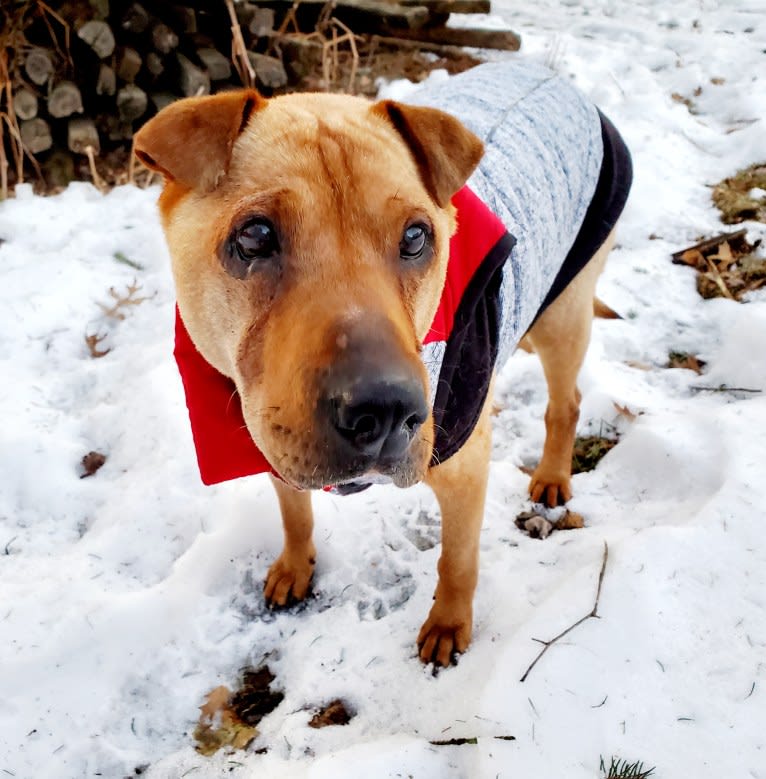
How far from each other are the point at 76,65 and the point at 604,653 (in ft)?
16.5

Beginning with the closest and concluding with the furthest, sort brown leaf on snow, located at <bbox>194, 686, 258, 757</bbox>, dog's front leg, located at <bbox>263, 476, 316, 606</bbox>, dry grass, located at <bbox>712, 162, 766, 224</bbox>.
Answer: brown leaf on snow, located at <bbox>194, 686, 258, 757</bbox>
dog's front leg, located at <bbox>263, 476, 316, 606</bbox>
dry grass, located at <bbox>712, 162, 766, 224</bbox>

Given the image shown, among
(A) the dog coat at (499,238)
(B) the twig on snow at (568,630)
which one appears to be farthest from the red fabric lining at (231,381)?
(B) the twig on snow at (568,630)

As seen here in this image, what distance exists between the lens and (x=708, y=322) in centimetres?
374

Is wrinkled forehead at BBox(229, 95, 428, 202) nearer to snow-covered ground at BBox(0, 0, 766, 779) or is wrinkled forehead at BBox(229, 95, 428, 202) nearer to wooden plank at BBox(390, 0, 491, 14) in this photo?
snow-covered ground at BBox(0, 0, 766, 779)

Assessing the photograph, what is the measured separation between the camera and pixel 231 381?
198 cm

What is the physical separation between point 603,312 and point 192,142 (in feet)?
9.22

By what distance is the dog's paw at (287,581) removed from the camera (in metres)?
2.57

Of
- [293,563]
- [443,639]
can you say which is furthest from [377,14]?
[443,639]

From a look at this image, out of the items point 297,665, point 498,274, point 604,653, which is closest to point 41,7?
point 498,274

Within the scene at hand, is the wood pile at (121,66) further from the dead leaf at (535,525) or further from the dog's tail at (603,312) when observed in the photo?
the dead leaf at (535,525)

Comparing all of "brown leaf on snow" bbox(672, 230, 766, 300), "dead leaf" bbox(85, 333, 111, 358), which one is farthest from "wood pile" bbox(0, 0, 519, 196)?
"brown leaf on snow" bbox(672, 230, 766, 300)

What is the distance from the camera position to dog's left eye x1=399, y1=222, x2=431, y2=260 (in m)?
1.69

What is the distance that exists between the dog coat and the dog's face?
0.13m

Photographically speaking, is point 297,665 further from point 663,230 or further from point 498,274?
point 663,230
